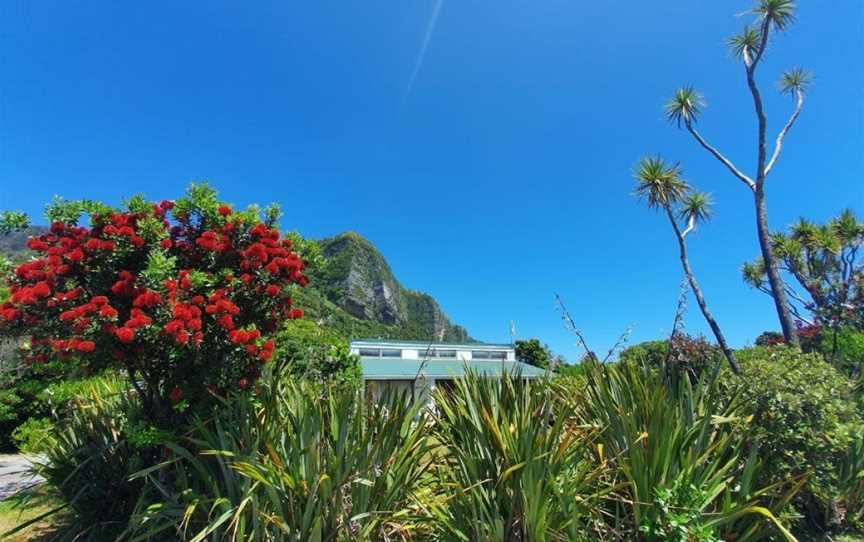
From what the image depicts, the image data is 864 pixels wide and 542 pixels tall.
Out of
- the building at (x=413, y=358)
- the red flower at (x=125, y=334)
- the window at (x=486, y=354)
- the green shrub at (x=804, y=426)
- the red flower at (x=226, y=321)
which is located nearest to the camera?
the red flower at (x=125, y=334)

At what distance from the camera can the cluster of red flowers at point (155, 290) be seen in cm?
403

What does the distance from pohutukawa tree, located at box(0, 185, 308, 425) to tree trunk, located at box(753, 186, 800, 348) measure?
44.9 ft

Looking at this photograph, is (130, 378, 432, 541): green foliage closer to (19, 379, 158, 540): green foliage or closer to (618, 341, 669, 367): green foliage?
(19, 379, 158, 540): green foliage

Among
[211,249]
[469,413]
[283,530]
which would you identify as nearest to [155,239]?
[211,249]

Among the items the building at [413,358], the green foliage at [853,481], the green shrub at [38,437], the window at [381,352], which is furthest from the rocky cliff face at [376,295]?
the green foliage at [853,481]

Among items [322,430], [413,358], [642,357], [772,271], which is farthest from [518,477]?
[413,358]

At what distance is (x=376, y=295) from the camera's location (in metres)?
118

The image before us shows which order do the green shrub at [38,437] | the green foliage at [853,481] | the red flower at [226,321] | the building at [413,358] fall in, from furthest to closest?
the building at [413,358]
the green shrub at [38,437]
the green foliage at [853,481]
the red flower at [226,321]

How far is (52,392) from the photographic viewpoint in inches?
242

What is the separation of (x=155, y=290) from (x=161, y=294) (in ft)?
0.35

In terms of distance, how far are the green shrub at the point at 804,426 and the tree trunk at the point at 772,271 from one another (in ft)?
26.2

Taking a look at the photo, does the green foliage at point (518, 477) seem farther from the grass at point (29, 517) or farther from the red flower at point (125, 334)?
the grass at point (29, 517)

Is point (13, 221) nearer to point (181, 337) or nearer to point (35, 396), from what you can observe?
point (181, 337)

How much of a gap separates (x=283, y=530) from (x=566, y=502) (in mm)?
2322
